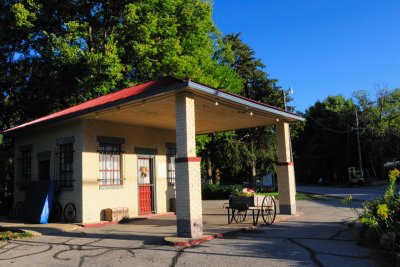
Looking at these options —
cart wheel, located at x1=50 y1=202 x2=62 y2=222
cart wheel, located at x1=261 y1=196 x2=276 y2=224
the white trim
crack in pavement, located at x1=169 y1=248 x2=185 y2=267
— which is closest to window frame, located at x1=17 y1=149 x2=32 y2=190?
cart wheel, located at x1=50 y1=202 x2=62 y2=222

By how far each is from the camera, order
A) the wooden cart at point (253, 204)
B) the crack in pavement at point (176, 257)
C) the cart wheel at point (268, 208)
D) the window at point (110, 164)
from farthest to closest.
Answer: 1. the window at point (110, 164)
2. the cart wheel at point (268, 208)
3. the wooden cart at point (253, 204)
4. the crack in pavement at point (176, 257)

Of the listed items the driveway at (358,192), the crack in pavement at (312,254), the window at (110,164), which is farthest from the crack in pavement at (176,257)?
the driveway at (358,192)

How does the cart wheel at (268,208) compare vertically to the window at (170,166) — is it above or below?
below

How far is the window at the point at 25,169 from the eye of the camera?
1591 cm

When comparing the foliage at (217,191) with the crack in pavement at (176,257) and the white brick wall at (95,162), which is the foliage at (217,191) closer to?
the white brick wall at (95,162)

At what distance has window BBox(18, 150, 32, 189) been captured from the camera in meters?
15.9

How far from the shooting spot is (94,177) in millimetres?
13359

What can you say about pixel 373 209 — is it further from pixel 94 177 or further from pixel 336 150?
pixel 336 150

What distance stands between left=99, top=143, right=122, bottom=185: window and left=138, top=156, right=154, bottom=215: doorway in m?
1.14

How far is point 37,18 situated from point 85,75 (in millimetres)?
4072

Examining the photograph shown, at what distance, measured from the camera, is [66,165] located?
13.9 meters

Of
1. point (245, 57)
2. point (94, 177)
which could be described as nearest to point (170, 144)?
point (94, 177)

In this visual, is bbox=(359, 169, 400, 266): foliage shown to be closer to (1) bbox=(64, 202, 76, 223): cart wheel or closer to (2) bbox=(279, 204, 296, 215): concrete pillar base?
(2) bbox=(279, 204, 296, 215): concrete pillar base

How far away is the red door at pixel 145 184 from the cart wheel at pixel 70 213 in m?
2.81
